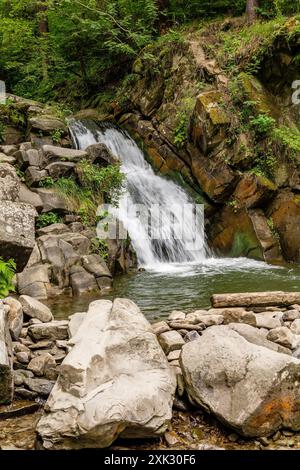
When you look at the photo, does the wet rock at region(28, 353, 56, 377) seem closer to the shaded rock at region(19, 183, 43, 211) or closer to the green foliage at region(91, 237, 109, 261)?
the green foliage at region(91, 237, 109, 261)

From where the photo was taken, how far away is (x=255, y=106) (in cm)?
1280

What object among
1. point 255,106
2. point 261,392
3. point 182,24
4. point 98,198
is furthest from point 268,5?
point 261,392

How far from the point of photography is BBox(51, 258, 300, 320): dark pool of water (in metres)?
7.46

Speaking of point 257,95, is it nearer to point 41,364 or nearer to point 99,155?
point 99,155

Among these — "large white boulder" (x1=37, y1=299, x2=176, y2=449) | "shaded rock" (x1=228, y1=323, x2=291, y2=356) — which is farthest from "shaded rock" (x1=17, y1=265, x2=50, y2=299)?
"shaded rock" (x1=228, y1=323, x2=291, y2=356)

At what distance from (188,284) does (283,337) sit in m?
4.51

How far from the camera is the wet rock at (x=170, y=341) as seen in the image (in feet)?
15.0

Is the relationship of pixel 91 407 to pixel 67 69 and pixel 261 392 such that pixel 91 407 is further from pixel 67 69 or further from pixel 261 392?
pixel 67 69

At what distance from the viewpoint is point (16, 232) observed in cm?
634

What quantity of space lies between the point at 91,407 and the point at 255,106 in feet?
37.6

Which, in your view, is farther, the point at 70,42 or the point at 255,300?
the point at 70,42

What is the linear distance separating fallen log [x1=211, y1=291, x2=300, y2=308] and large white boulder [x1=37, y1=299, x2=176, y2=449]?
2065 millimetres

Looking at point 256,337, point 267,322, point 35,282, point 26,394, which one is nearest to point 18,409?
point 26,394
